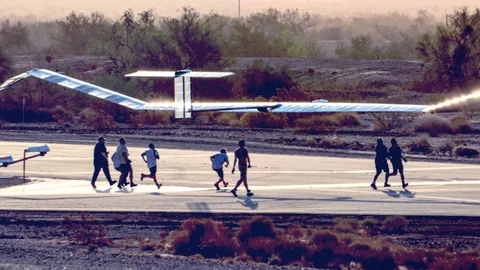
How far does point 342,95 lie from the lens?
60.2 metres

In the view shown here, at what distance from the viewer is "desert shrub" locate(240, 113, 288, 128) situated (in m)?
52.2

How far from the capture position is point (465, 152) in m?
40.7

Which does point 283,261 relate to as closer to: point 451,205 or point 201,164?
point 451,205

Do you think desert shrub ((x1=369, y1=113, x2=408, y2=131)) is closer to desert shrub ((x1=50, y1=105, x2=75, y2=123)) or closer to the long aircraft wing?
desert shrub ((x1=50, y1=105, x2=75, y2=123))

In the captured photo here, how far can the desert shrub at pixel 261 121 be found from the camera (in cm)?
5225

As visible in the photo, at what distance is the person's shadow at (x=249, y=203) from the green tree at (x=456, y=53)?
127ft

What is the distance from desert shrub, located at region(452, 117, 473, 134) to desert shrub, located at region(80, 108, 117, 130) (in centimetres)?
1938

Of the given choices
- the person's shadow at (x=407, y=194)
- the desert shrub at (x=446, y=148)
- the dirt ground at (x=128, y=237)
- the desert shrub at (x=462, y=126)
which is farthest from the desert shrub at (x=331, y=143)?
the dirt ground at (x=128, y=237)

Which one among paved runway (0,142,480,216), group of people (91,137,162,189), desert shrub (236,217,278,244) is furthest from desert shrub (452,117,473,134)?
desert shrub (236,217,278,244)

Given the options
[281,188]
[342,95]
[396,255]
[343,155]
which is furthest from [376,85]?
[396,255]

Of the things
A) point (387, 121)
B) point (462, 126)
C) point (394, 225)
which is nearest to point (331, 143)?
point (387, 121)

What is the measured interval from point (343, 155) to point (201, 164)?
747cm

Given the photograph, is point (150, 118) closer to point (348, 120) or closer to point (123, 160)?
point (348, 120)

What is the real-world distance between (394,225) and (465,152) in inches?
737
